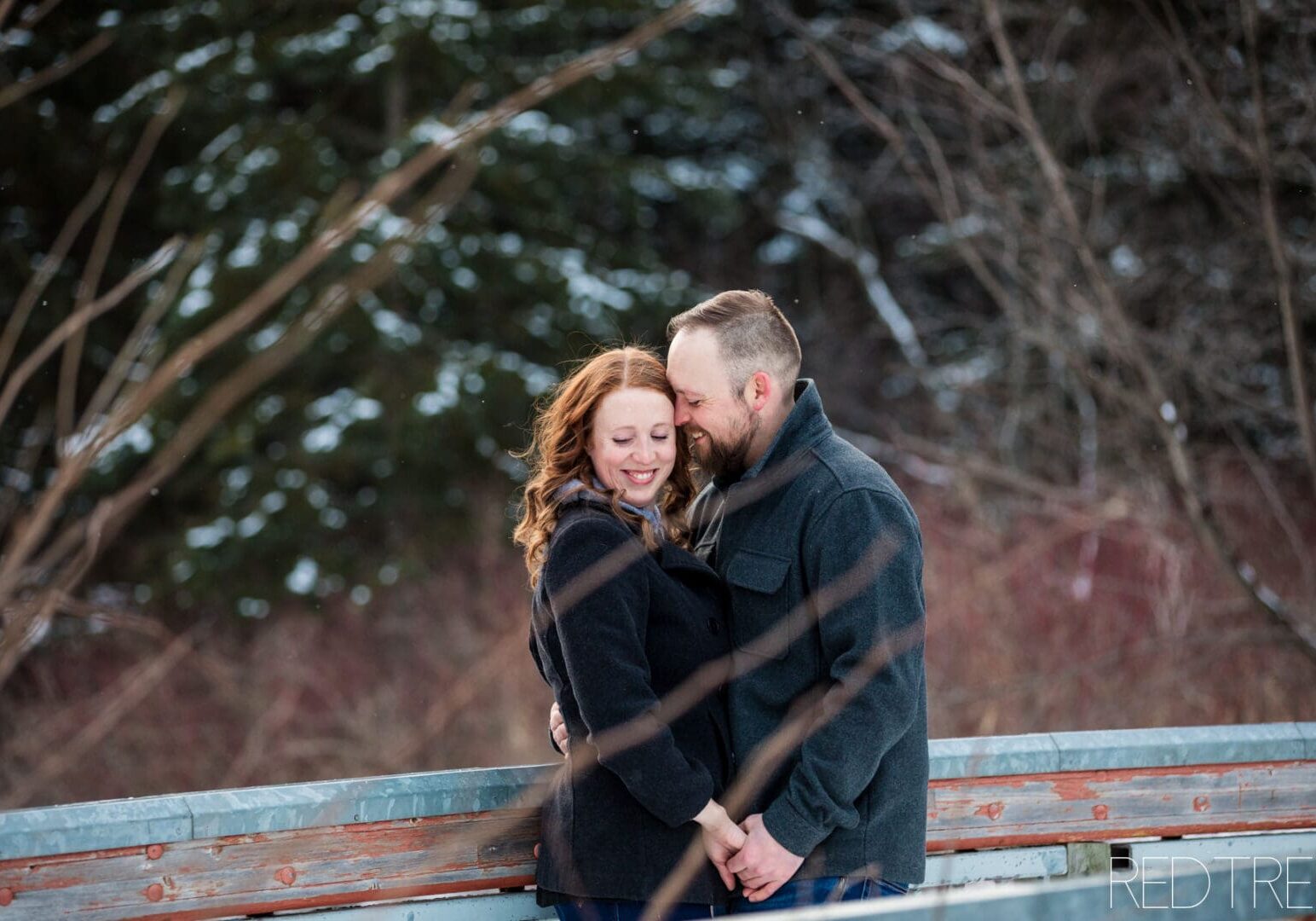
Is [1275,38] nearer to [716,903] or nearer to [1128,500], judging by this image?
[1128,500]

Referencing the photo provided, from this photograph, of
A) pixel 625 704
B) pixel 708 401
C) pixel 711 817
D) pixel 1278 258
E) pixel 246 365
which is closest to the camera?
pixel 246 365

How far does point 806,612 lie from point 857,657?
17cm

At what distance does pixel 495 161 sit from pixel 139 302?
11.8 feet

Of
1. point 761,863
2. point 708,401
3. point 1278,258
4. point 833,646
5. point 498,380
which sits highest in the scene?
point 708,401

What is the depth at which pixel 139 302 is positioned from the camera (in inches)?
494

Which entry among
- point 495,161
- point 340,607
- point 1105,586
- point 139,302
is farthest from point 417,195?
point 1105,586

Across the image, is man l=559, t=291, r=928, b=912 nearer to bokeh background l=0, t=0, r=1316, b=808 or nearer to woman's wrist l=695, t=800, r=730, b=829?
woman's wrist l=695, t=800, r=730, b=829

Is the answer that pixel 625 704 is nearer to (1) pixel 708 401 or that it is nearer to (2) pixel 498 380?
(1) pixel 708 401

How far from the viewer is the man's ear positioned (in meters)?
2.71

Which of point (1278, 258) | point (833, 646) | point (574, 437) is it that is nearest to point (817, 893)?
Answer: point (833, 646)

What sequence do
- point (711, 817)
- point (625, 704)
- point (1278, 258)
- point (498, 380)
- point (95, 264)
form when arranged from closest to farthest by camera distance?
point (95, 264) < point (625, 704) < point (711, 817) < point (1278, 258) < point (498, 380)

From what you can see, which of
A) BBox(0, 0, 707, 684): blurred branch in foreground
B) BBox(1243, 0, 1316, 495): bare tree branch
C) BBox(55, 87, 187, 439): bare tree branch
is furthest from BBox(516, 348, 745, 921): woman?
BBox(1243, 0, 1316, 495): bare tree branch

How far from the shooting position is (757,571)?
8.43ft

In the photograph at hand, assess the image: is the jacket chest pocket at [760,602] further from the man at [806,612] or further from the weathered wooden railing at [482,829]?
the weathered wooden railing at [482,829]
